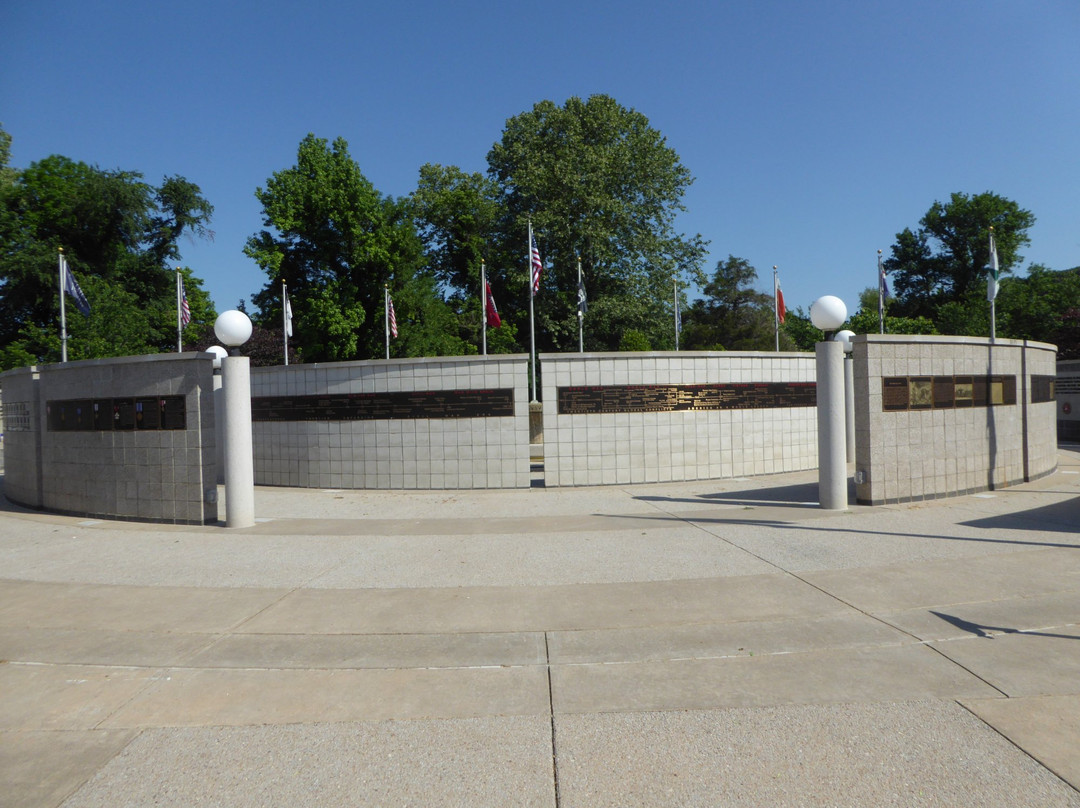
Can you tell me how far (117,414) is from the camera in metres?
11.3

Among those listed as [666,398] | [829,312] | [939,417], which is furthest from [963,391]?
[666,398]

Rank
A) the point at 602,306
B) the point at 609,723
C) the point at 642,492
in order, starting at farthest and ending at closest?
the point at 602,306 < the point at 642,492 < the point at 609,723

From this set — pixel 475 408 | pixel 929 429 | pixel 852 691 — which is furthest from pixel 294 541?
pixel 929 429

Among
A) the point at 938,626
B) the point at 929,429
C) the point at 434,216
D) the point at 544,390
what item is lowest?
the point at 938,626

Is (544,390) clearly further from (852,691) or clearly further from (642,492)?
(852,691)

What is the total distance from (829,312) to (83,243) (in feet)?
161

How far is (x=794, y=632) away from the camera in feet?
18.1

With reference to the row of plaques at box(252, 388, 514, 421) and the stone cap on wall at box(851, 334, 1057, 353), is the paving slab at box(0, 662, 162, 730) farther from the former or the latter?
the stone cap on wall at box(851, 334, 1057, 353)

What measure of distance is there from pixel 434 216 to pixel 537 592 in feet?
139

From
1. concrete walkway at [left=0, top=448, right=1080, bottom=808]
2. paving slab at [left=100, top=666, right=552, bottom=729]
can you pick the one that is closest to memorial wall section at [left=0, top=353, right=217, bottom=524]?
concrete walkway at [left=0, top=448, right=1080, bottom=808]

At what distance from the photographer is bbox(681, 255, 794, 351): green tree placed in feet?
209

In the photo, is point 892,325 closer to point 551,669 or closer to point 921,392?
point 921,392

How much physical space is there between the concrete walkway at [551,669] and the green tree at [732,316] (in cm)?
5506

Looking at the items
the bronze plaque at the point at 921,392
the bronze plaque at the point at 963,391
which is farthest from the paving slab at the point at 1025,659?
the bronze plaque at the point at 963,391
